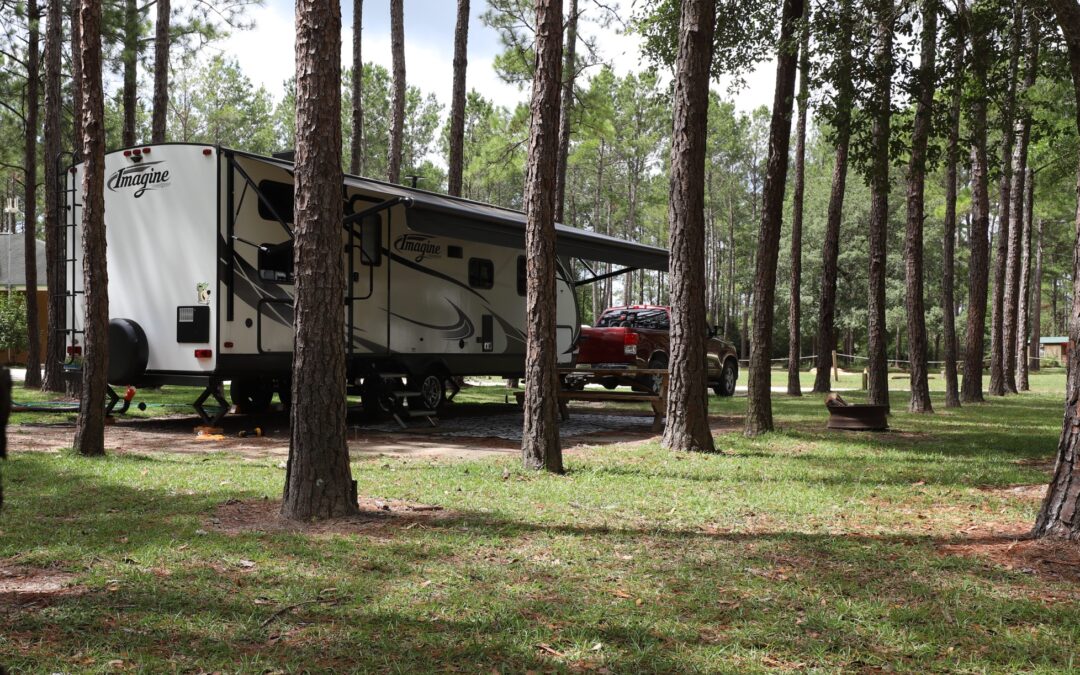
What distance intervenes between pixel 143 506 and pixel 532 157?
418cm

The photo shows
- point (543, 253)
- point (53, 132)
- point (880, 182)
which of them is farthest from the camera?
point (53, 132)

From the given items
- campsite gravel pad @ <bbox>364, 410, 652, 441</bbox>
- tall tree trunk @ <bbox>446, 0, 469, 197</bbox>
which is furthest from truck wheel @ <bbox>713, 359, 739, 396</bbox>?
tall tree trunk @ <bbox>446, 0, 469, 197</bbox>

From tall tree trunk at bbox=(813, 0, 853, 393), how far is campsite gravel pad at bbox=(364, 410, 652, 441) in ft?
15.3

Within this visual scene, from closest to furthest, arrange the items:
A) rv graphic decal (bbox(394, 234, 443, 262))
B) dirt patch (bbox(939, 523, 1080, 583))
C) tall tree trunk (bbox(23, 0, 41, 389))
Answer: dirt patch (bbox(939, 523, 1080, 583)) < rv graphic decal (bbox(394, 234, 443, 262)) < tall tree trunk (bbox(23, 0, 41, 389))

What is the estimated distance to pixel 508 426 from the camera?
12477mm

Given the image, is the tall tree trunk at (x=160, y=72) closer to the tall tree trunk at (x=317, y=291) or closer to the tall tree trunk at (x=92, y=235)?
the tall tree trunk at (x=92, y=235)

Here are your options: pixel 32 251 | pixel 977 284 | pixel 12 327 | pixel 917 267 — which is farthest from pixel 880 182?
pixel 12 327

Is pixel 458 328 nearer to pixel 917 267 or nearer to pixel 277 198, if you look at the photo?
pixel 277 198

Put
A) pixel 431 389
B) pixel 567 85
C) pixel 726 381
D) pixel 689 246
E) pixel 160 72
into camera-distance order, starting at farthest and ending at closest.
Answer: pixel 567 85, pixel 726 381, pixel 160 72, pixel 431 389, pixel 689 246

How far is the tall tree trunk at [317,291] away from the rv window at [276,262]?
478 cm

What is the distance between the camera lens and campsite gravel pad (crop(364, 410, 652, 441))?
11.6m

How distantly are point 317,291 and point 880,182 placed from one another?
8532 millimetres

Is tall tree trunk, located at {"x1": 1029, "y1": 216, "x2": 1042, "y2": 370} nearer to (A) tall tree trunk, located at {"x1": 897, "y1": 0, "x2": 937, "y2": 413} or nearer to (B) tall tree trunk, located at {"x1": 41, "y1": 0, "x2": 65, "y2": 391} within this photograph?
(A) tall tree trunk, located at {"x1": 897, "y1": 0, "x2": 937, "y2": 413}

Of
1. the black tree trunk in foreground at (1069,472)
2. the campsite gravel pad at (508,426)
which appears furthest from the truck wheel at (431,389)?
the black tree trunk in foreground at (1069,472)
